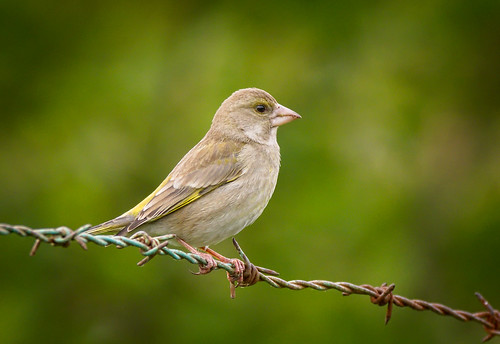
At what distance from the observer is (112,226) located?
5652mm

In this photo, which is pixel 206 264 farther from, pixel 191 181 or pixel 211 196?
pixel 191 181

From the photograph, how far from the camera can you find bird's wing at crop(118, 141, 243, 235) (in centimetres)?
573

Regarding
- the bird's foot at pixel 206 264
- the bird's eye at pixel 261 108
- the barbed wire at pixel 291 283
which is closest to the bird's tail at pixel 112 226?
the bird's foot at pixel 206 264

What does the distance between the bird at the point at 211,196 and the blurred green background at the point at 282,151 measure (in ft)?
8.36

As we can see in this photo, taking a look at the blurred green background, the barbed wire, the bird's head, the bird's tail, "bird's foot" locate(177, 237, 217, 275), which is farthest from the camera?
the blurred green background

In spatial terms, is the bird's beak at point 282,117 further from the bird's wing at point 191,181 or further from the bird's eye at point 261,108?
the bird's wing at point 191,181

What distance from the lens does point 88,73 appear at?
10289 millimetres

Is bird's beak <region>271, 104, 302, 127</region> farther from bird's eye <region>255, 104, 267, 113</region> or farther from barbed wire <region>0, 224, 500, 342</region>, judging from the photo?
barbed wire <region>0, 224, 500, 342</region>

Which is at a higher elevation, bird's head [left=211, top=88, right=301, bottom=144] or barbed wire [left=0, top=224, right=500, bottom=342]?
bird's head [left=211, top=88, right=301, bottom=144]

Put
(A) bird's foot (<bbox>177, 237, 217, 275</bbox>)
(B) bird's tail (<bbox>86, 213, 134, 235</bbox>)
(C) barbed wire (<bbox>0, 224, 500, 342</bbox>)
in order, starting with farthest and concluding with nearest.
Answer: (B) bird's tail (<bbox>86, 213, 134, 235</bbox>), (A) bird's foot (<bbox>177, 237, 217, 275</bbox>), (C) barbed wire (<bbox>0, 224, 500, 342</bbox>)

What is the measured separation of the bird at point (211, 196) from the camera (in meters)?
5.68

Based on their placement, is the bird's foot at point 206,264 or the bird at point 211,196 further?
the bird at point 211,196

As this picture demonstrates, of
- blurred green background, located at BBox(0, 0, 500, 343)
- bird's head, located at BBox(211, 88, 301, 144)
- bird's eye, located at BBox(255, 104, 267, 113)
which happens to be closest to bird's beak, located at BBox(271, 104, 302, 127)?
bird's head, located at BBox(211, 88, 301, 144)

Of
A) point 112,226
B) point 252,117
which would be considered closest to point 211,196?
point 112,226
